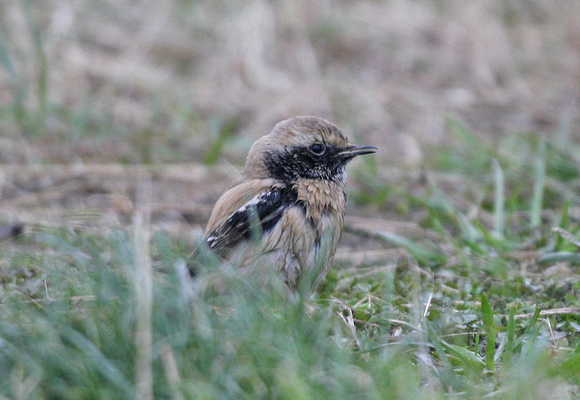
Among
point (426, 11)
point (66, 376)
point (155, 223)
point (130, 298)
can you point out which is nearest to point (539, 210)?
point (155, 223)

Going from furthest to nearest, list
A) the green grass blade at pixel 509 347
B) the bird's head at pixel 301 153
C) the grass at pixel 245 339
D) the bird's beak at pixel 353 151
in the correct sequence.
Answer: the bird's beak at pixel 353 151 → the bird's head at pixel 301 153 → the green grass blade at pixel 509 347 → the grass at pixel 245 339

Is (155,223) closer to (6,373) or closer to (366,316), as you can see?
(366,316)

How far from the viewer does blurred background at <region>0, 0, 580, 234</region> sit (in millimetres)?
7484

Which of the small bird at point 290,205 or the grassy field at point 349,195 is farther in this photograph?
the small bird at point 290,205

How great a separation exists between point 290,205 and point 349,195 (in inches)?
87.8

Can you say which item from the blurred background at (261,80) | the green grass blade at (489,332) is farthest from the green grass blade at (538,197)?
the green grass blade at (489,332)

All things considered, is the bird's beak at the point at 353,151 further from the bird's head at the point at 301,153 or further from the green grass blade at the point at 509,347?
the green grass blade at the point at 509,347

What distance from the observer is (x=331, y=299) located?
3959 millimetres

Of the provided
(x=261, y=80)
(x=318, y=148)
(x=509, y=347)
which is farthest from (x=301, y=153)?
(x=261, y=80)

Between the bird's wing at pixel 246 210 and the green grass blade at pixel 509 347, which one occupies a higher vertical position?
the bird's wing at pixel 246 210

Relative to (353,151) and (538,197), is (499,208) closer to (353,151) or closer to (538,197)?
(538,197)

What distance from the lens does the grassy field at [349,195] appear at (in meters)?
2.85

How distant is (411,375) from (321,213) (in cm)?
162

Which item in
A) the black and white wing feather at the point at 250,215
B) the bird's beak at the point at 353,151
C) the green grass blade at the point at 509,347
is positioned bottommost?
the green grass blade at the point at 509,347
